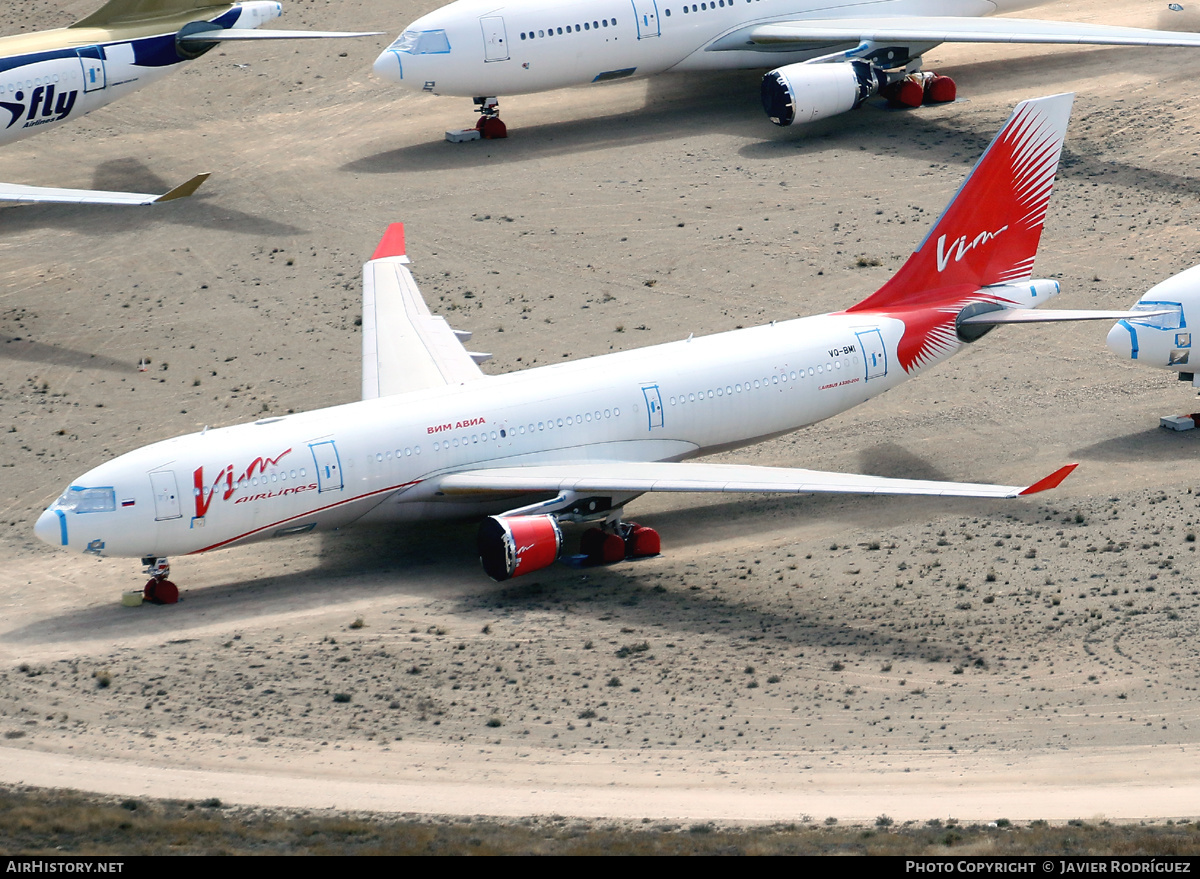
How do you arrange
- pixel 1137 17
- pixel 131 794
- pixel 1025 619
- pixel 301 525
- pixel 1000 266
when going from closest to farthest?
pixel 131 794 → pixel 1025 619 → pixel 301 525 → pixel 1000 266 → pixel 1137 17

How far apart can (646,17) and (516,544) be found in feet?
109

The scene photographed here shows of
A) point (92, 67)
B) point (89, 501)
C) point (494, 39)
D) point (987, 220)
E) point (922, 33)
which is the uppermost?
point (92, 67)

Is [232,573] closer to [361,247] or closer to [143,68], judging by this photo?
[361,247]

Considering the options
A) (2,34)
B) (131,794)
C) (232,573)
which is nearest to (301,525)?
(232,573)

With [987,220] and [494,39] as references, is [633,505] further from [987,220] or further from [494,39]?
[494,39]

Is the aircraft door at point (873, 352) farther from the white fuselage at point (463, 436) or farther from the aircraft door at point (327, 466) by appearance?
the aircraft door at point (327, 466)

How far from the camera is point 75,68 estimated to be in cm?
6153

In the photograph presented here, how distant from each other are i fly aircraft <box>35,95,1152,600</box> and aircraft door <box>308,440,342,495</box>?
0.11 feet

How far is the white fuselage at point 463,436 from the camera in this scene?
126 feet

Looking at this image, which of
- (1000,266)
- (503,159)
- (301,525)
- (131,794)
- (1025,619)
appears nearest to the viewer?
(131,794)

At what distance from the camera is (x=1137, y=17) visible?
249ft

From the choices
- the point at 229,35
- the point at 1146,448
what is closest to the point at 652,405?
the point at 1146,448

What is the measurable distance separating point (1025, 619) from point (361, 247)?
100 feet

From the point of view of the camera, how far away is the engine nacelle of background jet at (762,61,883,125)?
214 feet
